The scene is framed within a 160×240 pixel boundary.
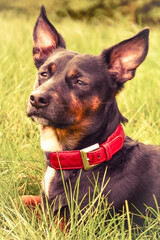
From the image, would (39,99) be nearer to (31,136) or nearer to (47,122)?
(47,122)

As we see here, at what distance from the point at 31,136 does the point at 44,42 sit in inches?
39.1

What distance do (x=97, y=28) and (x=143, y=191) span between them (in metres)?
5.79

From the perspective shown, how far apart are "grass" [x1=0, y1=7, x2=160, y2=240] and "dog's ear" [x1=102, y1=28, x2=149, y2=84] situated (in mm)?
957

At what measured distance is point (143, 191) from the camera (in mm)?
2887

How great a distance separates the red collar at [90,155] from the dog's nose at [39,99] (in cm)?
37

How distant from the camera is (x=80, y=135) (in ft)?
9.56

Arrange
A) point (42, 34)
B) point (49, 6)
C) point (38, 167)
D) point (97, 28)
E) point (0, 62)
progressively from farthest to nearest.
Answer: point (49, 6), point (97, 28), point (0, 62), point (38, 167), point (42, 34)

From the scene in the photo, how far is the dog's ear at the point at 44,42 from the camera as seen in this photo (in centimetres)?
327

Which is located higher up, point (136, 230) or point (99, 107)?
point (99, 107)

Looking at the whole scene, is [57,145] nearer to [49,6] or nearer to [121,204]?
[121,204]

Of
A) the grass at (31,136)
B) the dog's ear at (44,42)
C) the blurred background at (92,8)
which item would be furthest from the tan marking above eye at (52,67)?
the blurred background at (92,8)

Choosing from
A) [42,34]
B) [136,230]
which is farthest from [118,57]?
[136,230]

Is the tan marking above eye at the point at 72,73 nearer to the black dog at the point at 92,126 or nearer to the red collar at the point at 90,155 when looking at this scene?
the black dog at the point at 92,126

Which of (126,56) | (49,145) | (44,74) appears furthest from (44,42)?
(49,145)
